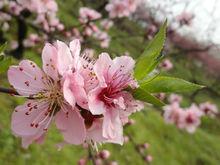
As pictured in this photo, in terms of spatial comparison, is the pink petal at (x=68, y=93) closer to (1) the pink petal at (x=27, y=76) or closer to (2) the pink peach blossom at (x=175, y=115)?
(1) the pink petal at (x=27, y=76)

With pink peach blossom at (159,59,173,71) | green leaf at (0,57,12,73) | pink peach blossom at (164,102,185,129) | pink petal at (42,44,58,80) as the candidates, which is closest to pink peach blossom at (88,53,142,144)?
pink petal at (42,44,58,80)

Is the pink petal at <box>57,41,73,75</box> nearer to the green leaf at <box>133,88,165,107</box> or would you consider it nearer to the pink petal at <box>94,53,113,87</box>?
the pink petal at <box>94,53,113,87</box>

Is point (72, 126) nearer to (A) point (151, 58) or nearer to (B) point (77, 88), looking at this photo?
(B) point (77, 88)

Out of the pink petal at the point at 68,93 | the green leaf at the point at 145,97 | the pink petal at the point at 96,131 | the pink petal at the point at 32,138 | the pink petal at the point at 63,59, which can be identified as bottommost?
the pink petal at the point at 96,131

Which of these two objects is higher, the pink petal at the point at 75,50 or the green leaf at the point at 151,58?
the pink petal at the point at 75,50

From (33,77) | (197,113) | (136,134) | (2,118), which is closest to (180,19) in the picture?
(197,113)

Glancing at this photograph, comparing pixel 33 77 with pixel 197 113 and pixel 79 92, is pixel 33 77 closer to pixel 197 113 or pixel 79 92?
pixel 79 92

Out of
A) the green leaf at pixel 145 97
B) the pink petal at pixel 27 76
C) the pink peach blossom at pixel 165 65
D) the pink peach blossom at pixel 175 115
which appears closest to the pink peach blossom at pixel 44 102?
the pink petal at pixel 27 76
